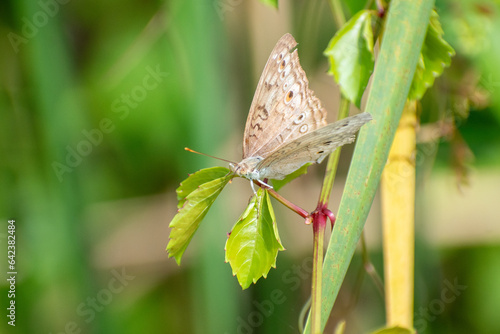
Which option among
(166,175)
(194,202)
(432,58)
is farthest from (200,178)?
(166,175)

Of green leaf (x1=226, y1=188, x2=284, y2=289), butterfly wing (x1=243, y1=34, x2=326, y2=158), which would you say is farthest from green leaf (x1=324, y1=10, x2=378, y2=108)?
green leaf (x1=226, y1=188, x2=284, y2=289)

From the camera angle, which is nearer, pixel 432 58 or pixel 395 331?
pixel 395 331

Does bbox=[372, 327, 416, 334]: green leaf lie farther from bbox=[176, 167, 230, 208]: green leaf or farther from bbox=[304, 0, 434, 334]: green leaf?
bbox=[176, 167, 230, 208]: green leaf

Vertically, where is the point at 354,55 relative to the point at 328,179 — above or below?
above

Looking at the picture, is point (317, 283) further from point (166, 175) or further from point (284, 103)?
point (166, 175)

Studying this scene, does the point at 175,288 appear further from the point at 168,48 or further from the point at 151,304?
the point at 168,48

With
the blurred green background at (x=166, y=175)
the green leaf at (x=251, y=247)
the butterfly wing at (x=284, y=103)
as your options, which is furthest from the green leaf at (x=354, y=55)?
the blurred green background at (x=166, y=175)
